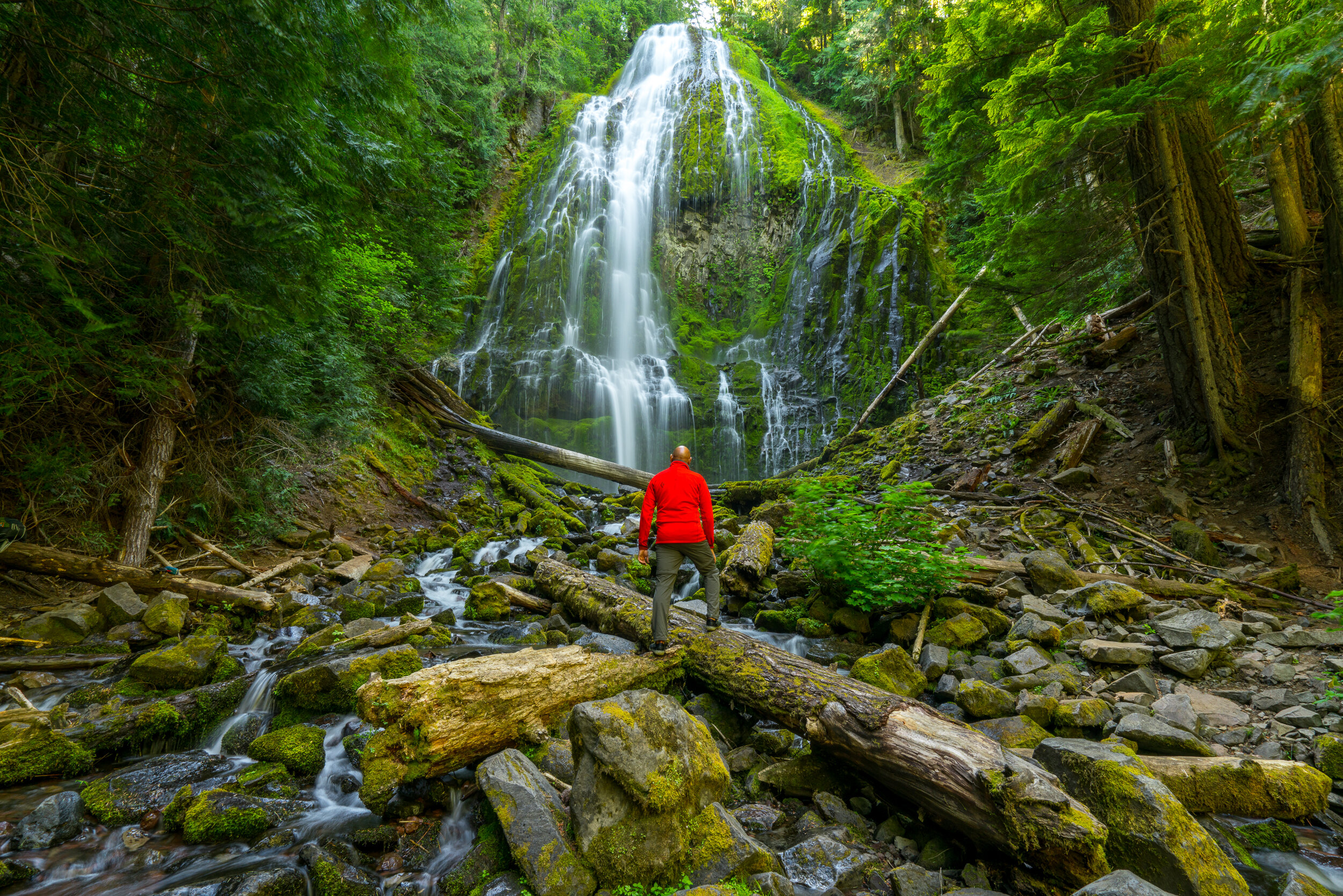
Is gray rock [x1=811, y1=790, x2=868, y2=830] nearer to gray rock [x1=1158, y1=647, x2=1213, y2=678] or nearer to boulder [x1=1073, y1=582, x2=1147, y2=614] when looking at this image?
gray rock [x1=1158, y1=647, x2=1213, y2=678]

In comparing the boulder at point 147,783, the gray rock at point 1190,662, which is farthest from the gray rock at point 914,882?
the boulder at point 147,783

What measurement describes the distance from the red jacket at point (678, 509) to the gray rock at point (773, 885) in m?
2.47

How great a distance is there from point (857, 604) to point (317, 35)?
A: 687 cm

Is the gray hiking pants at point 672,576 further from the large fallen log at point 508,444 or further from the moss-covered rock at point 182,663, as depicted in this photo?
the large fallen log at point 508,444

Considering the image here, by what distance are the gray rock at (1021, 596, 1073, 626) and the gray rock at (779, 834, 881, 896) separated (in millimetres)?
3099

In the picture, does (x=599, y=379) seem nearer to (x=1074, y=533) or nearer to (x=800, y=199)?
(x=800, y=199)

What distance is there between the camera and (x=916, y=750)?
272cm

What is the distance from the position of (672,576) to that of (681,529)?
0.40 meters

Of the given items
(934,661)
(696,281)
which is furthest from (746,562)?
(696,281)

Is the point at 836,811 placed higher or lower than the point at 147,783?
lower

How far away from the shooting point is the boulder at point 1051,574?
533 cm

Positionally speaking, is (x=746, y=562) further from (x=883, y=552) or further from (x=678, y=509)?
(x=678, y=509)

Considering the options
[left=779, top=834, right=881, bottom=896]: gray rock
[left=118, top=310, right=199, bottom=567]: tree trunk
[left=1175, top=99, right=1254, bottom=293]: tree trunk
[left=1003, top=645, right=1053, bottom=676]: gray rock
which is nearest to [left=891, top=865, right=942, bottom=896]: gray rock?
[left=779, top=834, right=881, bottom=896]: gray rock

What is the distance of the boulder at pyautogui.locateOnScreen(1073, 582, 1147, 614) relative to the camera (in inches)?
186
